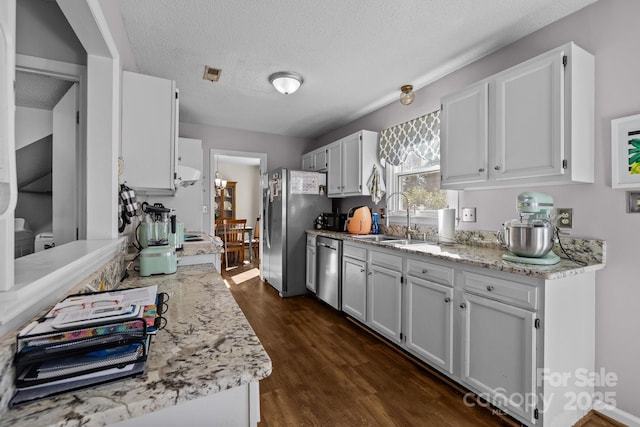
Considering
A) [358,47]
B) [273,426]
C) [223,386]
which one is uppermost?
[358,47]

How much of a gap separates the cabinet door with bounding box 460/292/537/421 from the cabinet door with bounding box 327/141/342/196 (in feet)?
7.47

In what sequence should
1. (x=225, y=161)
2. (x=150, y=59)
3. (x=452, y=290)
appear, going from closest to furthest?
(x=452, y=290), (x=150, y=59), (x=225, y=161)

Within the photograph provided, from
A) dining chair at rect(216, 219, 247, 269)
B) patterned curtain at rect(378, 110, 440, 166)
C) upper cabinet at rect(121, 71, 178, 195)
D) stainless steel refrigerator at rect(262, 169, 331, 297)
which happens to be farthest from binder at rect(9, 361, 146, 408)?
dining chair at rect(216, 219, 247, 269)

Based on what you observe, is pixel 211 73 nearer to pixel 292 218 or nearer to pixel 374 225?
pixel 292 218

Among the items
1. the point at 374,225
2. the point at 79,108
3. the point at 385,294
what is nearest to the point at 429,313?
the point at 385,294

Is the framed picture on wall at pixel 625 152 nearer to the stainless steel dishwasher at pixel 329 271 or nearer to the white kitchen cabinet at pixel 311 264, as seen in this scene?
the stainless steel dishwasher at pixel 329 271

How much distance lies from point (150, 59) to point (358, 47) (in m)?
1.72

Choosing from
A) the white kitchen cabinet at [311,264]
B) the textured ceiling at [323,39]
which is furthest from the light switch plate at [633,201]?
the white kitchen cabinet at [311,264]

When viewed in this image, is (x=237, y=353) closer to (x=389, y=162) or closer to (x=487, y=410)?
(x=487, y=410)

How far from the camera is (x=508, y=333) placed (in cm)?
154

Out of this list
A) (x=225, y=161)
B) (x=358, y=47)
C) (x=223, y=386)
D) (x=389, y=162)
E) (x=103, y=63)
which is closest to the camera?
(x=223, y=386)

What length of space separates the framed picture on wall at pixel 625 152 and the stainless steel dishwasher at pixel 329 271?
7.05 feet

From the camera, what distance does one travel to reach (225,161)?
296 inches

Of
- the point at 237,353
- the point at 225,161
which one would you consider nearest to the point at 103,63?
the point at 237,353
